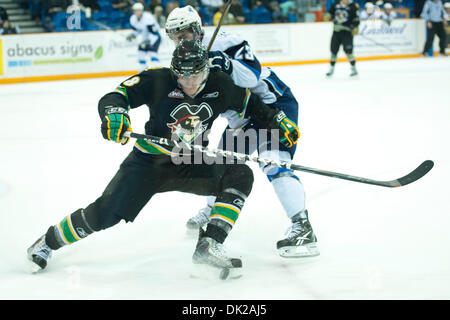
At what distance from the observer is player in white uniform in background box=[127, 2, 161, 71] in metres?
9.95

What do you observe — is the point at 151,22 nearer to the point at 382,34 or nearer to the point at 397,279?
the point at 382,34

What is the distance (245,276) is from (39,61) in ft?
27.2

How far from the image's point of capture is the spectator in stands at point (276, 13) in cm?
1181

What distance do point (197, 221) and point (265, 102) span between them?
2.26 ft

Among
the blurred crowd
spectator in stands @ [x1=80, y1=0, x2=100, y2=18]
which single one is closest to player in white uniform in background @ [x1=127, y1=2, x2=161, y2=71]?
the blurred crowd

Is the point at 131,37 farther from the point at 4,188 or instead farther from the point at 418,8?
the point at 418,8

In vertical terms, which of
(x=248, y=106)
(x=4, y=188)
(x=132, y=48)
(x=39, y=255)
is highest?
(x=248, y=106)

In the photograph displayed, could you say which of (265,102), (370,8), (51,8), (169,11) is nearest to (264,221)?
(265,102)

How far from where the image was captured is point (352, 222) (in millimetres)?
2869

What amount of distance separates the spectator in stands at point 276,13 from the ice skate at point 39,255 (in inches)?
400

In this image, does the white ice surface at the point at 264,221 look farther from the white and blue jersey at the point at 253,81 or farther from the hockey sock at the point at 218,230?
the white and blue jersey at the point at 253,81

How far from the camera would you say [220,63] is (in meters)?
2.40
